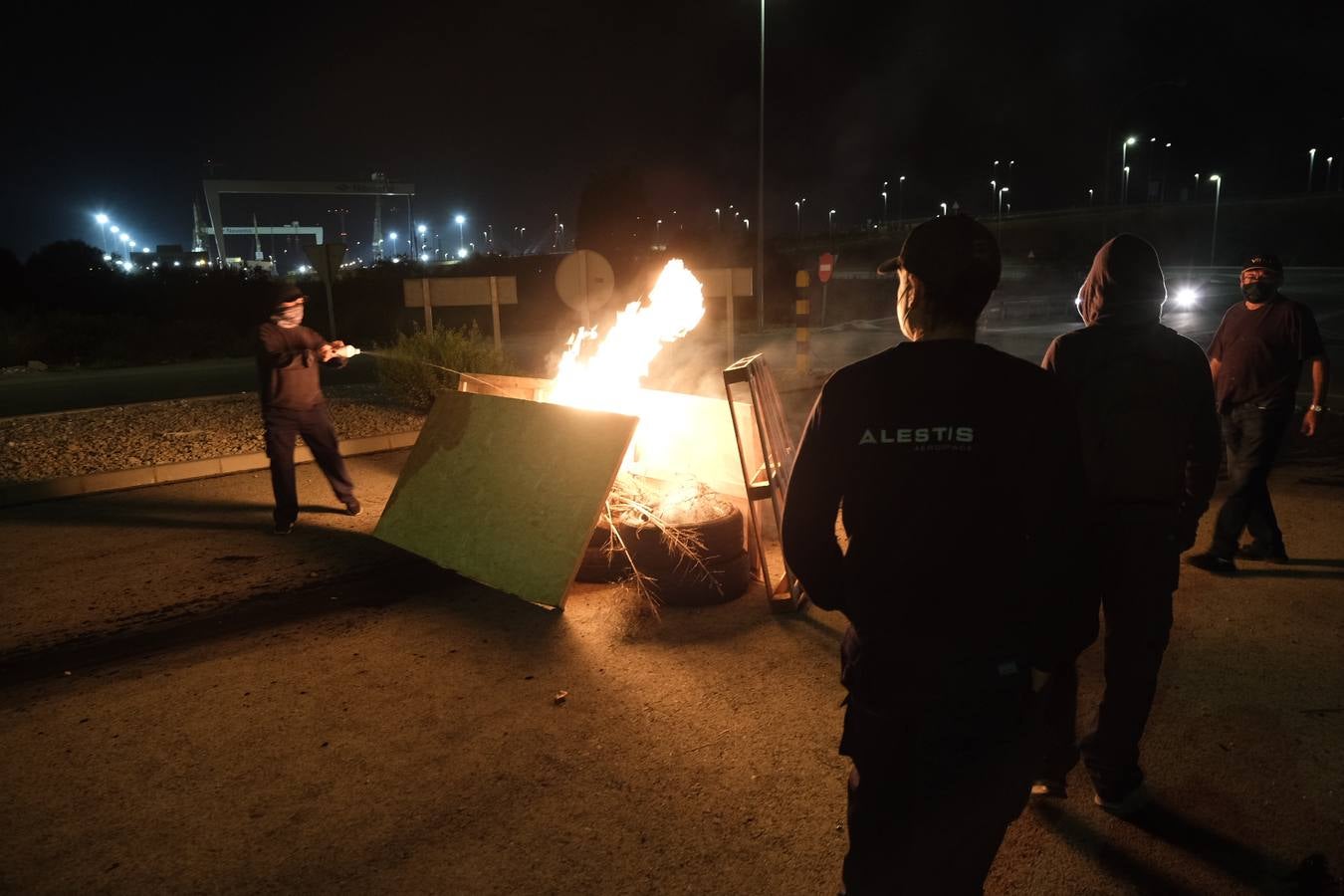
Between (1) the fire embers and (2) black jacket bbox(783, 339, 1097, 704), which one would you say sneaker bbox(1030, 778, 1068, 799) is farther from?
(1) the fire embers

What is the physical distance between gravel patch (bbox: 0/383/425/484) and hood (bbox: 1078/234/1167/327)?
27.7ft

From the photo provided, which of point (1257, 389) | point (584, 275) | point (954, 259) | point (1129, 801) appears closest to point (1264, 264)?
point (1257, 389)

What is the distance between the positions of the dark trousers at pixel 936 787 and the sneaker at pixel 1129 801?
1583 millimetres

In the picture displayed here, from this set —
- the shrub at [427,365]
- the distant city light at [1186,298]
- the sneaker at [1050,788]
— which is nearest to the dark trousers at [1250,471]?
the sneaker at [1050,788]

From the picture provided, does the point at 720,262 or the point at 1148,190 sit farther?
the point at 1148,190

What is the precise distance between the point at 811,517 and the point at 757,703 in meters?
2.31

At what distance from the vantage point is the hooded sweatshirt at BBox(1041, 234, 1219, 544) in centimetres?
299

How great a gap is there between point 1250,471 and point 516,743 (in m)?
4.93

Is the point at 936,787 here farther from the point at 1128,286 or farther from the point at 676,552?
the point at 676,552

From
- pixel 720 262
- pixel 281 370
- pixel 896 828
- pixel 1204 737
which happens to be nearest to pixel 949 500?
pixel 896 828

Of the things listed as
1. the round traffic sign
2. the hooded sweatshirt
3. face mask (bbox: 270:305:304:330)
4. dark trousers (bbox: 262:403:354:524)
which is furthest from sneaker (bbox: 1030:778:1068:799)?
the round traffic sign

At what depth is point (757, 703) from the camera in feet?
13.1

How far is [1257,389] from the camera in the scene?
551 cm

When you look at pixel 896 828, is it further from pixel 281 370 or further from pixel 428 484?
pixel 281 370
